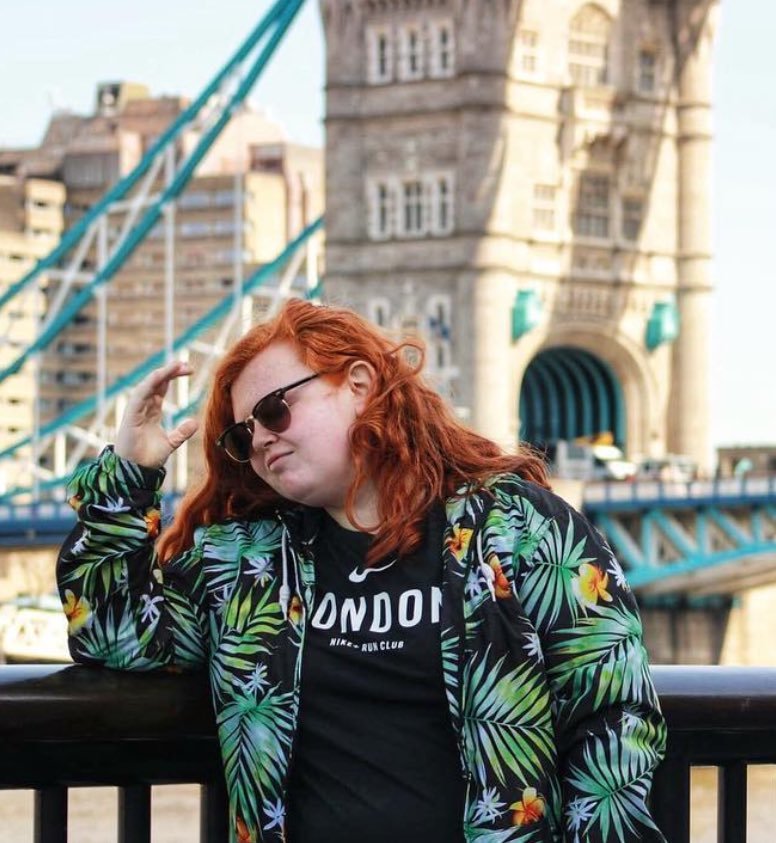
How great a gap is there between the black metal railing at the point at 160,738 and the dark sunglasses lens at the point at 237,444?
0.28m

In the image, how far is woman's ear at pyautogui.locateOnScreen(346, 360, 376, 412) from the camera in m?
2.46

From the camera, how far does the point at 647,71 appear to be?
39.5 metres

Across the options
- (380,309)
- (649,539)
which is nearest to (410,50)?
(380,309)

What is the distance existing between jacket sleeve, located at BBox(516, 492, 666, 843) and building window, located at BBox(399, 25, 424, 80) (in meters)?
35.6

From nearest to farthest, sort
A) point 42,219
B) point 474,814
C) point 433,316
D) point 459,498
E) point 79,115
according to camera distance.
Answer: point 474,814, point 459,498, point 433,316, point 42,219, point 79,115

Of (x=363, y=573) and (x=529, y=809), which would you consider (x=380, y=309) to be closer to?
(x=363, y=573)

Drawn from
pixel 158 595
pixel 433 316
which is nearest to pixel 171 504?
pixel 433 316

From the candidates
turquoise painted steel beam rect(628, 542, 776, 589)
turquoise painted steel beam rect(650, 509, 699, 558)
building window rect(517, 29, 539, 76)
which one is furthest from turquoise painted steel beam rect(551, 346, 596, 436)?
turquoise painted steel beam rect(628, 542, 776, 589)

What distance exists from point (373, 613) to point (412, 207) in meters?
35.5

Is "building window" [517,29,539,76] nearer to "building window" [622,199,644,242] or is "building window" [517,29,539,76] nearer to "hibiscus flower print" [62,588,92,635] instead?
"building window" [622,199,644,242]

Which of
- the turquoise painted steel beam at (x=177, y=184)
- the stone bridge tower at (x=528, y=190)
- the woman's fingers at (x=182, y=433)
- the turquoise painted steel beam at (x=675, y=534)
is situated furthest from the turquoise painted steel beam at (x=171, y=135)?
the woman's fingers at (x=182, y=433)

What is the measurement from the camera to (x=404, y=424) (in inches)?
97.0

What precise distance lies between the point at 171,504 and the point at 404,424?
3072 centimetres

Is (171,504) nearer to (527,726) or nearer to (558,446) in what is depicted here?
(558,446)
